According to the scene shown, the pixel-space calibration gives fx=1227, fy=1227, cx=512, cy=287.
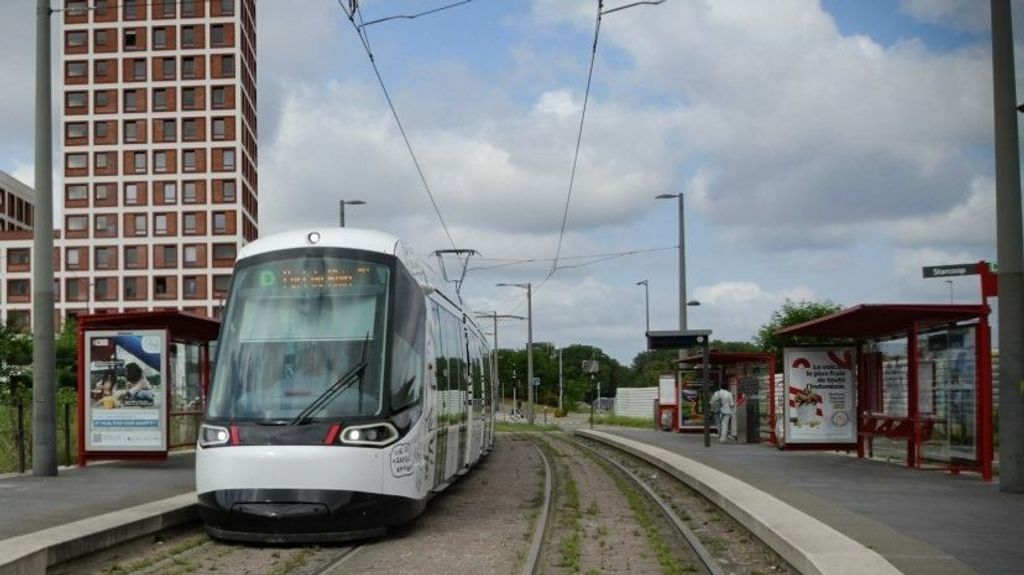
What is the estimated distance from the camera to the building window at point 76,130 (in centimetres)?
9319

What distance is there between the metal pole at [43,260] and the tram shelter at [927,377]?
1143 centimetres

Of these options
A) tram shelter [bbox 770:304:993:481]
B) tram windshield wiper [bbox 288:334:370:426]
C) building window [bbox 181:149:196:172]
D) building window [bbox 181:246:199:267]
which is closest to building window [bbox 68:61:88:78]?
building window [bbox 181:149:196:172]

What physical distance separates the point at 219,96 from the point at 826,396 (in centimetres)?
7624

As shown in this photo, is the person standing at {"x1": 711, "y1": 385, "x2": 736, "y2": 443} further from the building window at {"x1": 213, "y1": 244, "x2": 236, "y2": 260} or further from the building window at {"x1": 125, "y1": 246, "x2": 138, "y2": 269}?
the building window at {"x1": 125, "y1": 246, "x2": 138, "y2": 269}

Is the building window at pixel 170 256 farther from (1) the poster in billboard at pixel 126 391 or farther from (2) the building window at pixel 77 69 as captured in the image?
(1) the poster in billboard at pixel 126 391

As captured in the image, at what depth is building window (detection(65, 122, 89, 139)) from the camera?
93188mm

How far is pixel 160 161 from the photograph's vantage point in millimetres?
93062

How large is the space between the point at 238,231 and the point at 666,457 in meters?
71.9

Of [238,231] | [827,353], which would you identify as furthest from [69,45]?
[827,353]

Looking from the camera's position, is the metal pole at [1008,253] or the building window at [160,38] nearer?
the metal pole at [1008,253]

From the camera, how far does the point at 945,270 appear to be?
1563 cm

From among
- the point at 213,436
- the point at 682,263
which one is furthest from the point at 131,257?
the point at 213,436

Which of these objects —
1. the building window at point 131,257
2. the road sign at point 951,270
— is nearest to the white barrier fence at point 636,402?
the building window at point 131,257

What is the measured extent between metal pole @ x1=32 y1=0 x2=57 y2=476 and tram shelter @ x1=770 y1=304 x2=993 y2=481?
1143cm
